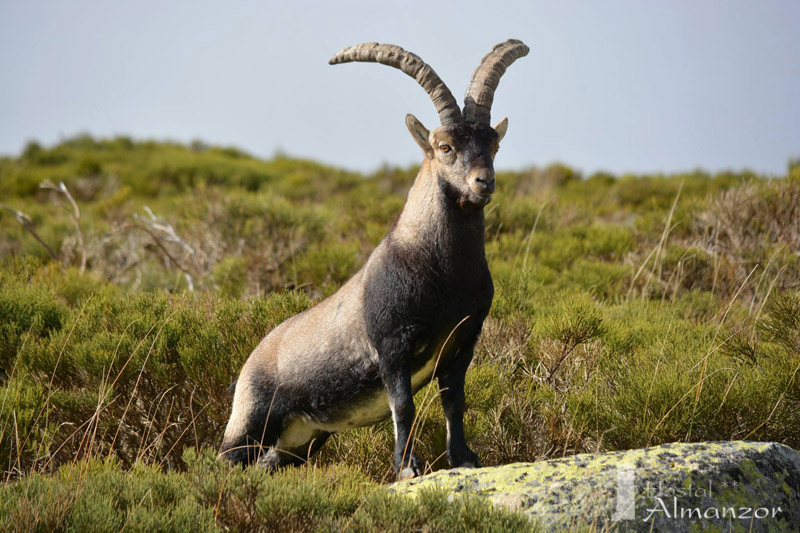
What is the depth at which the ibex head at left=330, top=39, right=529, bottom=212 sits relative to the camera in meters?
3.74

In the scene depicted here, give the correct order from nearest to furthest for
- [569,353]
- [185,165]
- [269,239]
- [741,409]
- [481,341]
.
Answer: [741,409]
[569,353]
[481,341]
[269,239]
[185,165]

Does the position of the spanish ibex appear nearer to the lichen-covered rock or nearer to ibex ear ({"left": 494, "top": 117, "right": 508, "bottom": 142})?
ibex ear ({"left": 494, "top": 117, "right": 508, "bottom": 142})

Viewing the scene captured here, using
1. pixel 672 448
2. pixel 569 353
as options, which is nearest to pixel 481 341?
Answer: pixel 569 353

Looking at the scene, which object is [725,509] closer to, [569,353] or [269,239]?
[569,353]

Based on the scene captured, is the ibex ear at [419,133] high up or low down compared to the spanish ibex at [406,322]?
up

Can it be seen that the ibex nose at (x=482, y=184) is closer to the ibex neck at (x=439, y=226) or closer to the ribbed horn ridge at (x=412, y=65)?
the ibex neck at (x=439, y=226)

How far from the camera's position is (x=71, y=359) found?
5.61 meters

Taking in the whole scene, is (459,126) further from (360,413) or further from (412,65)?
(360,413)

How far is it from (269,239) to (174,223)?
2973 mm

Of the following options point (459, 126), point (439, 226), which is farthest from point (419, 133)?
point (439, 226)

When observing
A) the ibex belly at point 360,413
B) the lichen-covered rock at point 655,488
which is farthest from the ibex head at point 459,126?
the lichen-covered rock at point 655,488

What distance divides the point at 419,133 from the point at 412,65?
376 millimetres

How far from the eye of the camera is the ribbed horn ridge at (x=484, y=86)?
4.01 m

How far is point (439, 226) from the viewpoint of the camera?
12.7ft
